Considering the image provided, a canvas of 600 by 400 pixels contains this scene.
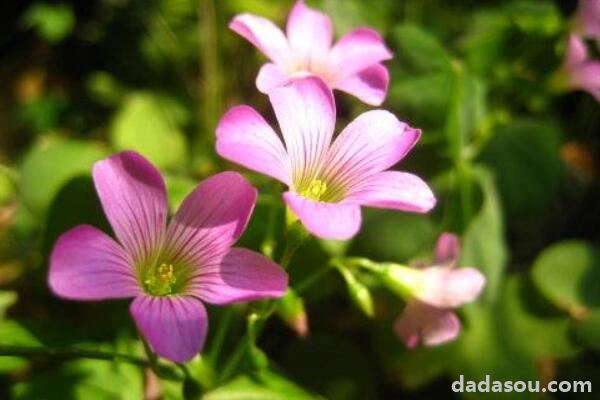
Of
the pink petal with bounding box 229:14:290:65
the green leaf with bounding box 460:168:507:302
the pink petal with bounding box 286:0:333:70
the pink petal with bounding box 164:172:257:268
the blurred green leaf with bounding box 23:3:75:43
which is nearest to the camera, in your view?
the pink petal with bounding box 164:172:257:268

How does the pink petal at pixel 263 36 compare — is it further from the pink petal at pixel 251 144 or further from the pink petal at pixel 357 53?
the pink petal at pixel 251 144

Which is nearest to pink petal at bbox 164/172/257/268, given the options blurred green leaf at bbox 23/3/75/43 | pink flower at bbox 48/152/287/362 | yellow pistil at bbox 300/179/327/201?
pink flower at bbox 48/152/287/362

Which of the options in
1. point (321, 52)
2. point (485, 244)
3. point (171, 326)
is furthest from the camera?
point (485, 244)

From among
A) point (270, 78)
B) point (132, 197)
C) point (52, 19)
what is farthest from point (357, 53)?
point (52, 19)

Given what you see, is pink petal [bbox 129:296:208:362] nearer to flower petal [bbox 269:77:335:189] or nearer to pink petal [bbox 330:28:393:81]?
flower petal [bbox 269:77:335:189]

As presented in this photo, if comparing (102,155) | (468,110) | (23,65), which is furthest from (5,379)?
(23,65)

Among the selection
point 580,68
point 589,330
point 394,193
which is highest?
point 580,68

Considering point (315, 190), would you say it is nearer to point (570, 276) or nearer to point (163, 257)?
point (163, 257)

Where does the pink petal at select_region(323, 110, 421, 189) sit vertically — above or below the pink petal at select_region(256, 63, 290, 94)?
below
